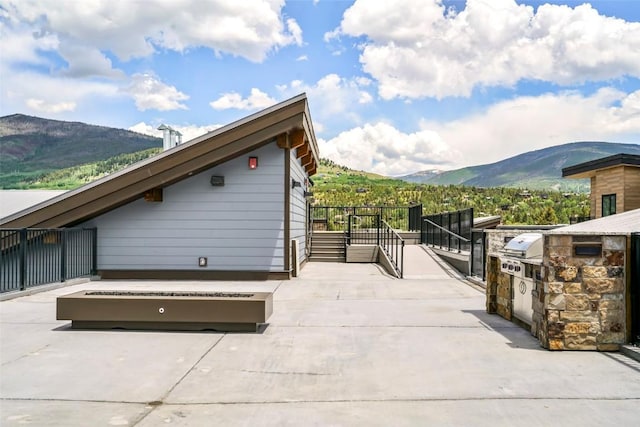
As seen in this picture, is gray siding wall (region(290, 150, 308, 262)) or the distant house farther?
gray siding wall (region(290, 150, 308, 262))

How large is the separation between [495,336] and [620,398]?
2.23m

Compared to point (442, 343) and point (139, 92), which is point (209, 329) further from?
point (139, 92)

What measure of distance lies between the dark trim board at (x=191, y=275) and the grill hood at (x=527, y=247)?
6181 mm

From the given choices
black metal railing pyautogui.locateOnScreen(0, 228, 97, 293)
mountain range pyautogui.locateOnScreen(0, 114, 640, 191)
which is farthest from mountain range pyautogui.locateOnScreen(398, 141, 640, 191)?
black metal railing pyautogui.locateOnScreen(0, 228, 97, 293)

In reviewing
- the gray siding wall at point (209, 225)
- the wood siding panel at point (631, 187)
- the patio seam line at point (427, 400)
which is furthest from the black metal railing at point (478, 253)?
the wood siding panel at point (631, 187)

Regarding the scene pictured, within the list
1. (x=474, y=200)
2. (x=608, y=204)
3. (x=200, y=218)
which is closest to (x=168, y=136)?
(x=200, y=218)

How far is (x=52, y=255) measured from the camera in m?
11.0

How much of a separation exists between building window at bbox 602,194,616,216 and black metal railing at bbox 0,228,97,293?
16679 mm

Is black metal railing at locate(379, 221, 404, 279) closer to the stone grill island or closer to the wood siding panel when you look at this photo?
the stone grill island

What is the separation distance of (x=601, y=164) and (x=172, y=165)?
14569 mm

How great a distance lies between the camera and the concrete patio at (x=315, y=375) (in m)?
3.84

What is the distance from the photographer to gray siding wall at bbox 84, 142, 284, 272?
472 inches

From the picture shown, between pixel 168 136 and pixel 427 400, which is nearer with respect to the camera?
pixel 427 400

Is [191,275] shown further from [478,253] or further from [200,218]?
[478,253]
